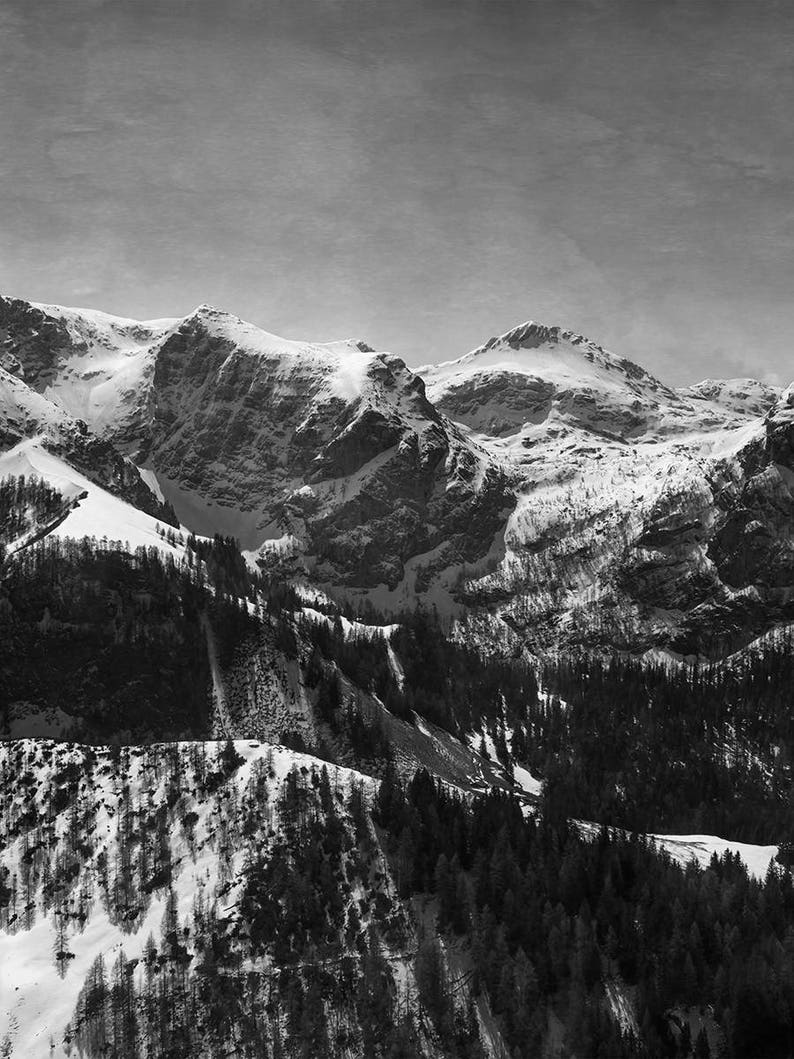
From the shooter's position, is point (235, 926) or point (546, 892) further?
point (546, 892)

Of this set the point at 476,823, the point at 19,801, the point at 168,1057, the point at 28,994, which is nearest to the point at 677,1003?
the point at 476,823

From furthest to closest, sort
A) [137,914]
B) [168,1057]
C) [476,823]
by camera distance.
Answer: [476,823], [137,914], [168,1057]

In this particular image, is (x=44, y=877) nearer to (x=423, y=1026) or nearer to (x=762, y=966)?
(x=423, y=1026)

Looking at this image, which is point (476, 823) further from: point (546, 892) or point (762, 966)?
point (762, 966)

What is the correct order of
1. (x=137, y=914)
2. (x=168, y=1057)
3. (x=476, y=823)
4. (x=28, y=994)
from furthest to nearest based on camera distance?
(x=476, y=823) → (x=137, y=914) → (x=28, y=994) → (x=168, y=1057)

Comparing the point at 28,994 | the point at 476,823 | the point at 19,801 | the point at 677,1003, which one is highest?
the point at 19,801

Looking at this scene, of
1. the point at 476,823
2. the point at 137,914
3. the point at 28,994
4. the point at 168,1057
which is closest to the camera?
the point at 168,1057

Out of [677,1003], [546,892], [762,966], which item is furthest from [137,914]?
[762,966]

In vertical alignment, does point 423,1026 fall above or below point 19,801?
below

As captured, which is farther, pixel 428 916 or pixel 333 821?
pixel 333 821
